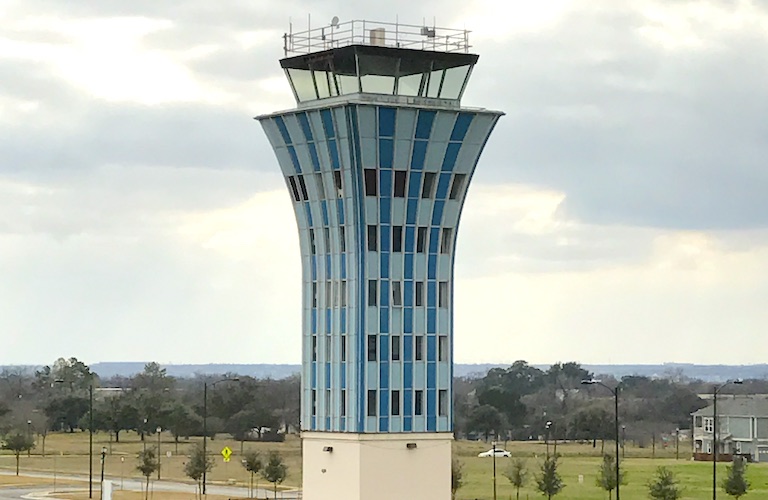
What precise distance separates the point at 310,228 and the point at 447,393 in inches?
321

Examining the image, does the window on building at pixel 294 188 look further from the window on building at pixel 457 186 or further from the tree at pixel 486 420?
the tree at pixel 486 420

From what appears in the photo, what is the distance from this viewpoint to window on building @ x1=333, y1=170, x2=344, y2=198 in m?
56.5

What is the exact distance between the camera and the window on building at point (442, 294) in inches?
2269

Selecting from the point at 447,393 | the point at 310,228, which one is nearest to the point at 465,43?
the point at 310,228

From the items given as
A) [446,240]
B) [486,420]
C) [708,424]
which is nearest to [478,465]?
[708,424]

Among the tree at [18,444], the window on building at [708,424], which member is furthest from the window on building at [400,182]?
the window on building at [708,424]

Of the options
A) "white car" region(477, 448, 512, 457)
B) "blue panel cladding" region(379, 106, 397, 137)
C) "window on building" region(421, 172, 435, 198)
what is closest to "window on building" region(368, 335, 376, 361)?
"window on building" region(421, 172, 435, 198)

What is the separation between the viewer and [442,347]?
57.6 meters

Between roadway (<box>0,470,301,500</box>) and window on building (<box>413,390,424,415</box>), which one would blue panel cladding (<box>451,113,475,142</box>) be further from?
roadway (<box>0,470,301,500</box>)

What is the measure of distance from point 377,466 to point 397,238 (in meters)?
8.34

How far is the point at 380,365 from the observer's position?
56031 mm

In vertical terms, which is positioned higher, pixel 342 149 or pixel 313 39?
pixel 313 39

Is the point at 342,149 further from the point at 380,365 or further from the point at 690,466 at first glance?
the point at 690,466

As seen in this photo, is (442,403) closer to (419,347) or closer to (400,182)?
(419,347)
